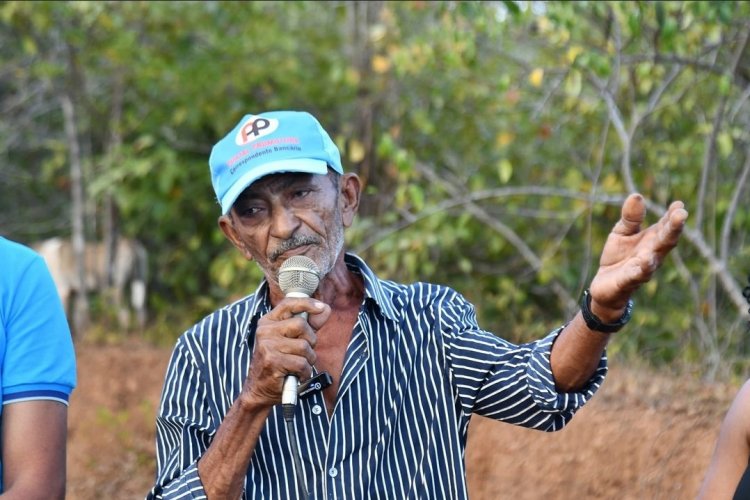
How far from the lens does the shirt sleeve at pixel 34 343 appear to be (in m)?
2.98

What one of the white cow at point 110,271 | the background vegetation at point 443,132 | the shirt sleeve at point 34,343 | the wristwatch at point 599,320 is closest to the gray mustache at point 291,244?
the shirt sleeve at point 34,343

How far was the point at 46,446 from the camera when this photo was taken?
299cm

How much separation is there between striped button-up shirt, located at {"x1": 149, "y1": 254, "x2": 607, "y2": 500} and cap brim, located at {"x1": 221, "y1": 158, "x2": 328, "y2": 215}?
29 centimetres

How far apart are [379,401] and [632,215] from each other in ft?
2.56

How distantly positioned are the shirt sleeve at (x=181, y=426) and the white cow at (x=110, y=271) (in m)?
8.19

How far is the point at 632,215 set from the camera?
105 inches

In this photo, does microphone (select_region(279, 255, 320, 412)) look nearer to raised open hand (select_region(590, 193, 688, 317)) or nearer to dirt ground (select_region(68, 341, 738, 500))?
raised open hand (select_region(590, 193, 688, 317))

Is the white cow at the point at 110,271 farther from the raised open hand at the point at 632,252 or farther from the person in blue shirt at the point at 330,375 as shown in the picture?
the raised open hand at the point at 632,252

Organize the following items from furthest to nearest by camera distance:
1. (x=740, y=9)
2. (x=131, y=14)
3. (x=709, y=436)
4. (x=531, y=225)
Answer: (x=131, y=14) → (x=531, y=225) → (x=740, y=9) → (x=709, y=436)

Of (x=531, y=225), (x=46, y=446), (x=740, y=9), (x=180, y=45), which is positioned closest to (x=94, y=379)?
(x=180, y=45)

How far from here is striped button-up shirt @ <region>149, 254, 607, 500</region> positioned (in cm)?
295

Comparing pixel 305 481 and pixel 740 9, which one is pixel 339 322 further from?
pixel 740 9

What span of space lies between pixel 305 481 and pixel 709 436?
2.86m

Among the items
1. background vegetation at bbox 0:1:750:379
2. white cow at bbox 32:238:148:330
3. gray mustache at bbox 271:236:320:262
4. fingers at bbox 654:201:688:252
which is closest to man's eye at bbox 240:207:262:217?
gray mustache at bbox 271:236:320:262
